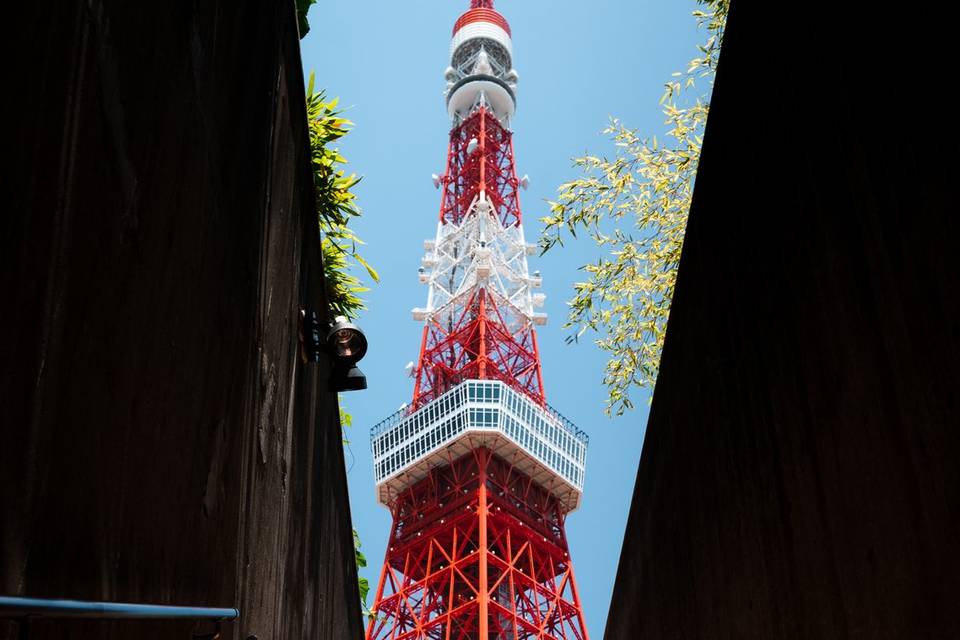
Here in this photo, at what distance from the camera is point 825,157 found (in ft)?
9.23

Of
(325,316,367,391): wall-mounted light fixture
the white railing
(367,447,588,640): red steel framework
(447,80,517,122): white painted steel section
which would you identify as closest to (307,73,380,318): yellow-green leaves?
(325,316,367,391): wall-mounted light fixture

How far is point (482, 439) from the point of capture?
48219 mm

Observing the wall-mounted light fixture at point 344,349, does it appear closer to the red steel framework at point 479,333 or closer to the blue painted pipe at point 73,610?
the blue painted pipe at point 73,610

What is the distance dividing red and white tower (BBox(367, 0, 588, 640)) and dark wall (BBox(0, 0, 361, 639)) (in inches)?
1540

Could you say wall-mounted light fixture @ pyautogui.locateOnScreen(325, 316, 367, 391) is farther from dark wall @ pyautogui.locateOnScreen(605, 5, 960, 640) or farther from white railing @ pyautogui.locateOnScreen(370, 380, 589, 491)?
white railing @ pyautogui.locateOnScreen(370, 380, 589, 491)

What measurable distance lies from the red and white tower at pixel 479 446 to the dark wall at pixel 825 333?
38658 millimetres

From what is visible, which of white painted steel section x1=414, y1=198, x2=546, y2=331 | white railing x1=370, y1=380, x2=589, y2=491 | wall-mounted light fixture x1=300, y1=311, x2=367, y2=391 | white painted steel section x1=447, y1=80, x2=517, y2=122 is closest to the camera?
wall-mounted light fixture x1=300, y1=311, x2=367, y2=391

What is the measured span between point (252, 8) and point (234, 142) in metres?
0.52

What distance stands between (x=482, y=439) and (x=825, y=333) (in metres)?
45.7

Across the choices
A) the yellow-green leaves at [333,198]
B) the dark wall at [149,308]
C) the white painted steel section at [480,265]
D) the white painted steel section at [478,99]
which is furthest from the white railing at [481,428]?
the dark wall at [149,308]

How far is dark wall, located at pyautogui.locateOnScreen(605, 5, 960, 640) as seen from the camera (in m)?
2.12

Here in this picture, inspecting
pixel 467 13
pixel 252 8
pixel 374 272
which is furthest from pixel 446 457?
pixel 252 8

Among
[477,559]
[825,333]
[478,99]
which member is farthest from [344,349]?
[478,99]

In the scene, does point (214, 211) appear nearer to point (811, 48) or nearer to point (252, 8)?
point (252, 8)
